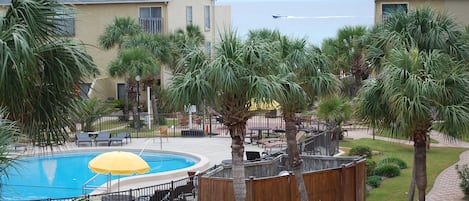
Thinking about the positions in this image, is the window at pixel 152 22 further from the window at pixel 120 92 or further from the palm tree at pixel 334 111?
the palm tree at pixel 334 111

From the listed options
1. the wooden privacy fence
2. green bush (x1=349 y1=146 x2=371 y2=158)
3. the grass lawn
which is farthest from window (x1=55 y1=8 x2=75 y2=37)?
green bush (x1=349 y1=146 x2=371 y2=158)

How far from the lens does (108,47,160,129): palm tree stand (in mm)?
34375

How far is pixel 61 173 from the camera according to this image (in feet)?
83.8

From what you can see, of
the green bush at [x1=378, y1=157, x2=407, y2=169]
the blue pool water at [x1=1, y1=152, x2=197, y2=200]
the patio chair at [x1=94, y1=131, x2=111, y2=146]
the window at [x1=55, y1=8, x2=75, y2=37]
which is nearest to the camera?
the window at [x1=55, y1=8, x2=75, y2=37]

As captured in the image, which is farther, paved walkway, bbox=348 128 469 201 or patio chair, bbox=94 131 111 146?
patio chair, bbox=94 131 111 146

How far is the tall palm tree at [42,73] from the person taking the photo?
7434 millimetres

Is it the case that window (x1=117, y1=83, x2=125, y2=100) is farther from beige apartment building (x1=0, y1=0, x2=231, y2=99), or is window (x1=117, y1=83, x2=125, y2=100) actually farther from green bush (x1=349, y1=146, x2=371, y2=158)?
green bush (x1=349, y1=146, x2=371, y2=158)

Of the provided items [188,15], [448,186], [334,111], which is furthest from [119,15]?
[448,186]

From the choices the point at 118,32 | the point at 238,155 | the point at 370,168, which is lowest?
the point at 370,168

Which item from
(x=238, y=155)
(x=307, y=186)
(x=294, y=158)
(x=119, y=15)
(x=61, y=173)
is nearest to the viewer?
(x=238, y=155)

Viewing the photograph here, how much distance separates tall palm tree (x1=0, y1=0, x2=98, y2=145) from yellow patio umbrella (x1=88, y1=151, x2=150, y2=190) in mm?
7994

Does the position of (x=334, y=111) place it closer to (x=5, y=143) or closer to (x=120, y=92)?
(x=120, y=92)

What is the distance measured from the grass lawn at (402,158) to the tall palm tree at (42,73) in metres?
12.4

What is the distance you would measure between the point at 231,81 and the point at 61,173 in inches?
620
